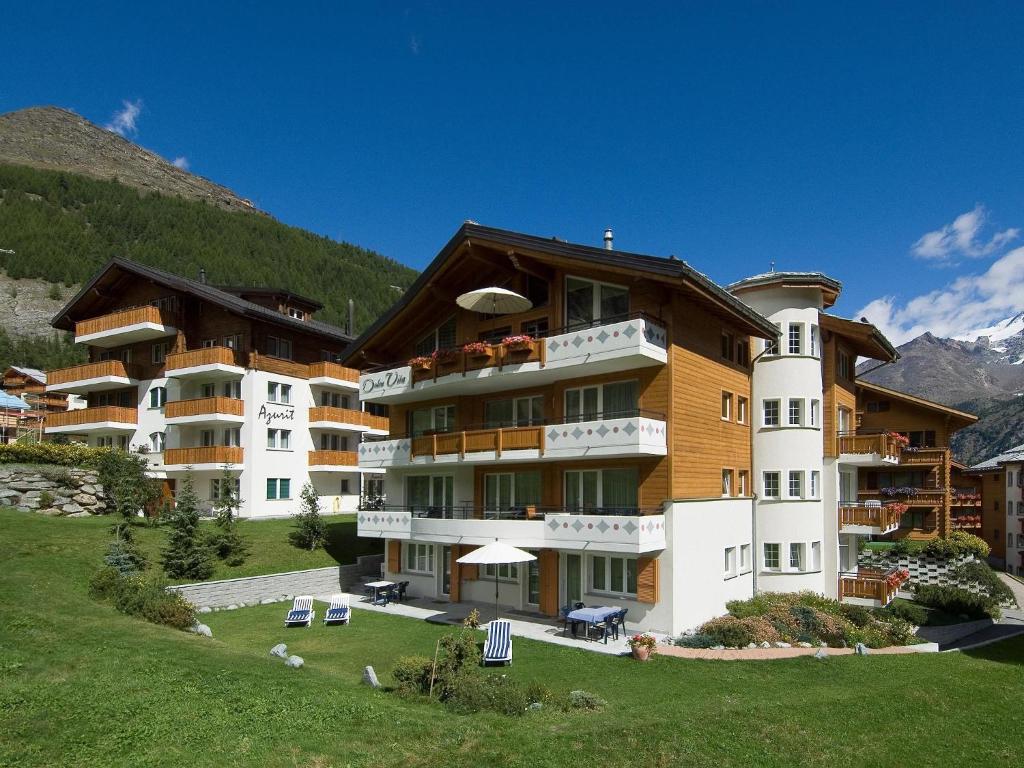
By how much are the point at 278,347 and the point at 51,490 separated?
12.4 meters

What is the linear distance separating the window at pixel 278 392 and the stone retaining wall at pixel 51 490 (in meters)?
8.63

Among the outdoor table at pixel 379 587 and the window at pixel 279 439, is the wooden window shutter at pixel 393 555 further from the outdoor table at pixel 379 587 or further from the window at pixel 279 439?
the window at pixel 279 439

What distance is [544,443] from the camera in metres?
20.7

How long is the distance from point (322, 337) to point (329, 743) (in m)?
31.5

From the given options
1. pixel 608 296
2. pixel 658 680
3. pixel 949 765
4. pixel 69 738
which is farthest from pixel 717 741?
pixel 608 296

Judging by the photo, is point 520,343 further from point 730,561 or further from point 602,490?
point 730,561

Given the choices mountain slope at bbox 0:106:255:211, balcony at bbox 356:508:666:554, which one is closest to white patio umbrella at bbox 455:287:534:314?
balcony at bbox 356:508:666:554

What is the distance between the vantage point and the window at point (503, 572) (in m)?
22.6

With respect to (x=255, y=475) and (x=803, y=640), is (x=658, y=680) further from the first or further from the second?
(x=255, y=475)

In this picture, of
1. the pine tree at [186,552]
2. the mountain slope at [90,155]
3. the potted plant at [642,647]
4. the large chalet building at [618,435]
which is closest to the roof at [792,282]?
the large chalet building at [618,435]

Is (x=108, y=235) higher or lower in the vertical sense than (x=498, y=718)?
higher

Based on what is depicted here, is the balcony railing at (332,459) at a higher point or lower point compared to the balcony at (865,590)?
higher

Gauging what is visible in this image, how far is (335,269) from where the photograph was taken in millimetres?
109750

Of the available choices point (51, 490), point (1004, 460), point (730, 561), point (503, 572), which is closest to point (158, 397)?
point (51, 490)
